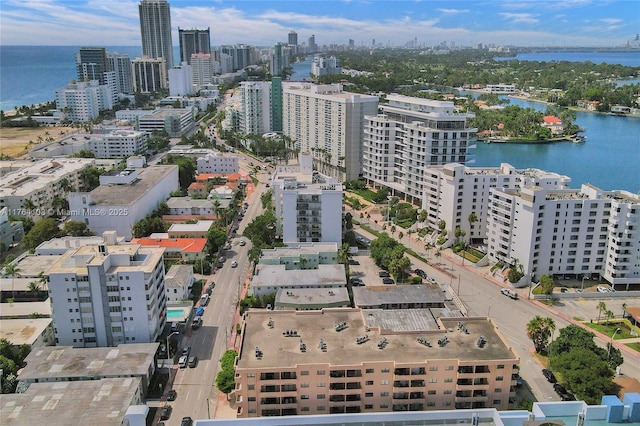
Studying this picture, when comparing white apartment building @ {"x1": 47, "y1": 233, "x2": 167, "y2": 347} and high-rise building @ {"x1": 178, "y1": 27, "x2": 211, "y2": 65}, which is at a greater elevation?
high-rise building @ {"x1": 178, "y1": 27, "x2": 211, "y2": 65}

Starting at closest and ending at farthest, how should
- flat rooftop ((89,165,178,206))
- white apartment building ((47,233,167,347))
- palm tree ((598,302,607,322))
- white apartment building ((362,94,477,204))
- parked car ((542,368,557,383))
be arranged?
parked car ((542,368,557,383)), white apartment building ((47,233,167,347)), palm tree ((598,302,607,322)), flat rooftop ((89,165,178,206)), white apartment building ((362,94,477,204))

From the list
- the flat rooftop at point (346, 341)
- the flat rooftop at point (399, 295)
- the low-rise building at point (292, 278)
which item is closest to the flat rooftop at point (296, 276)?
the low-rise building at point (292, 278)

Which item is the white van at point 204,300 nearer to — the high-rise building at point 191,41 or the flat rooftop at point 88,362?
the flat rooftop at point 88,362

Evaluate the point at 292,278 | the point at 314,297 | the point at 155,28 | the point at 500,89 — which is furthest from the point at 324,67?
the point at 314,297

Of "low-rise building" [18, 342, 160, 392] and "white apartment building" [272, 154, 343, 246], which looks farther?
"white apartment building" [272, 154, 343, 246]

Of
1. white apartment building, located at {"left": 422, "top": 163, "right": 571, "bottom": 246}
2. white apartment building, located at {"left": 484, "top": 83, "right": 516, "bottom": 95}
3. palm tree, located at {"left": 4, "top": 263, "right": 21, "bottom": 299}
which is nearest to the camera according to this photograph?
palm tree, located at {"left": 4, "top": 263, "right": 21, "bottom": 299}

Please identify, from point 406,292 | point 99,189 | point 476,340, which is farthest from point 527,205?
point 99,189

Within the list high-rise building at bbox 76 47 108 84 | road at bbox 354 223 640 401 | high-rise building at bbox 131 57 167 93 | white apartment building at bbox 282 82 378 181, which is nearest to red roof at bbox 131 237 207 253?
road at bbox 354 223 640 401

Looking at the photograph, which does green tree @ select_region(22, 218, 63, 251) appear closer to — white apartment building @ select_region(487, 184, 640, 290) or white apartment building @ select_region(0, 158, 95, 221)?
white apartment building @ select_region(0, 158, 95, 221)

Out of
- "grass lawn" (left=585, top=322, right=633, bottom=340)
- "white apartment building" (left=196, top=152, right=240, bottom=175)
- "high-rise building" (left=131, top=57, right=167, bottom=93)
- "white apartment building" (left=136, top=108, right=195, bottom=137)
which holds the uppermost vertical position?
"high-rise building" (left=131, top=57, right=167, bottom=93)
